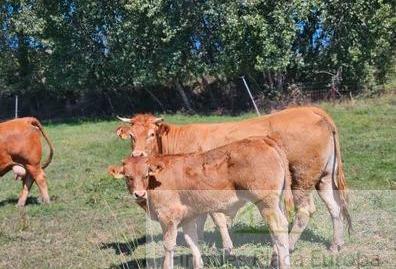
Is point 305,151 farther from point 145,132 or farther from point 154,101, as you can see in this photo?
point 154,101

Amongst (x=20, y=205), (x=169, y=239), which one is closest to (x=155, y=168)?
(x=169, y=239)

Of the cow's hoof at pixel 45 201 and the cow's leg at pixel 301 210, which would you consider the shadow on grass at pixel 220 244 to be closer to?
the cow's leg at pixel 301 210

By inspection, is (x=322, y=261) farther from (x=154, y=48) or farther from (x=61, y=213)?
(x=154, y=48)

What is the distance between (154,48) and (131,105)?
4.25 m

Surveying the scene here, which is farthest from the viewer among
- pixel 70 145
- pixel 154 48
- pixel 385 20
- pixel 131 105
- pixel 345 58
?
pixel 131 105

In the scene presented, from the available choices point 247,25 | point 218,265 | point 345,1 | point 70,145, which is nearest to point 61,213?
point 218,265

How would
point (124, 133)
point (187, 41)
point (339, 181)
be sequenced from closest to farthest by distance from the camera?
point (339, 181), point (124, 133), point (187, 41)

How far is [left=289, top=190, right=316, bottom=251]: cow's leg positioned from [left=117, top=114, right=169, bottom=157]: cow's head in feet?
6.59

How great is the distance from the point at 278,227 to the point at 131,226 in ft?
11.4

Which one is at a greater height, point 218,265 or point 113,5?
point 113,5

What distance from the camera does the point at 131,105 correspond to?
1141 inches

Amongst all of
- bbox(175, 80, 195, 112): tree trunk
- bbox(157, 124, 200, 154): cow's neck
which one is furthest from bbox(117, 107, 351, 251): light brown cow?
bbox(175, 80, 195, 112): tree trunk

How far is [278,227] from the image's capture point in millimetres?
6016

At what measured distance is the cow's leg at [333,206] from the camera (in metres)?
7.18
